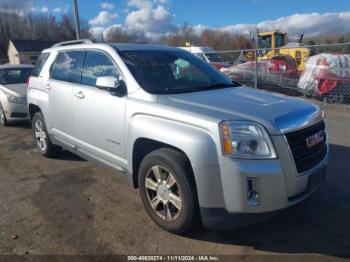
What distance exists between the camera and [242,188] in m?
2.77

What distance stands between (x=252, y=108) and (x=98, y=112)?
184 cm

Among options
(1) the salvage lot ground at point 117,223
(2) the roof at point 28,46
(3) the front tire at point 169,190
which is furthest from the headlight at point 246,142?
(2) the roof at point 28,46

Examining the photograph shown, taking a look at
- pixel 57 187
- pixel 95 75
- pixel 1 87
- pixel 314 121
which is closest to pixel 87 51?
pixel 95 75

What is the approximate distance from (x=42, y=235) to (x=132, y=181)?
1.04 metres

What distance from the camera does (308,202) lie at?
12.9ft

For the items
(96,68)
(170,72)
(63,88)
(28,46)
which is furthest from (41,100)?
(28,46)

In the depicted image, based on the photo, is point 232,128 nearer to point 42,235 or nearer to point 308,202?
point 308,202

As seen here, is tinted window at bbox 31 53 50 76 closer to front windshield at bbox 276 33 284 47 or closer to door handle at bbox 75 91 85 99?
door handle at bbox 75 91 85 99

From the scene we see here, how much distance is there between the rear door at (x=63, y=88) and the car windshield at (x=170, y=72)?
39.0 inches

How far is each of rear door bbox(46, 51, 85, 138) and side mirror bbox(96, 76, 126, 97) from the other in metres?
0.97

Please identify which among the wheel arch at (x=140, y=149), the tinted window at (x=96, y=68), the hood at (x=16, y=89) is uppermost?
A: the tinted window at (x=96, y=68)

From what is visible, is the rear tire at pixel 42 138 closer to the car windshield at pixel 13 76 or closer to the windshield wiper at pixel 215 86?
the windshield wiper at pixel 215 86

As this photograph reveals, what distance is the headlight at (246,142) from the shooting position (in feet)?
9.17

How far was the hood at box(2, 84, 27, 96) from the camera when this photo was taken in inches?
327
